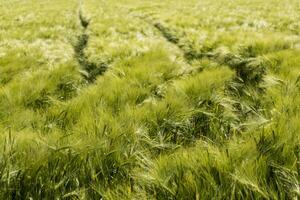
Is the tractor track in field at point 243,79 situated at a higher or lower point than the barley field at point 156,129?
lower

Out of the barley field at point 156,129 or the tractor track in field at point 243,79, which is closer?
the barley field at point 156,129

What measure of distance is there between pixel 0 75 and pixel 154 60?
235 cm

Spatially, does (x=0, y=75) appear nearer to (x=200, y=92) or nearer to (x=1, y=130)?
(x=1, y=130)

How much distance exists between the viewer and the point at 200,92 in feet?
11.4

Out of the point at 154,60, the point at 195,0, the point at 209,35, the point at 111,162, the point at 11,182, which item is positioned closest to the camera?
the point at 11,182

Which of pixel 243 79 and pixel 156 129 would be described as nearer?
pixel 156 129

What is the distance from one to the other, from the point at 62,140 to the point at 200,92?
1.63m

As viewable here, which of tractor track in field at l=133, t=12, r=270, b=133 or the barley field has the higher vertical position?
the barley field

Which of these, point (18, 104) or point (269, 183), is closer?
point (269, 183)

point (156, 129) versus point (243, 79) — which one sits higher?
point (156, 129)

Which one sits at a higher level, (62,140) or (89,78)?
(62,140)

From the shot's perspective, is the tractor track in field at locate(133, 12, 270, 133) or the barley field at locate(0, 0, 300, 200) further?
the tractor track in field at locate(133, 12, 270, 133)

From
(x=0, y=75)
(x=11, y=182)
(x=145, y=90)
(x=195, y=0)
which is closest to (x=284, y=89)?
(x=145, y=90)

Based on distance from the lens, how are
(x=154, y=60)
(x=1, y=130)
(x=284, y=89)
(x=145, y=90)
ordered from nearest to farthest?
(x=1, y=130), (x=284, y=89), (x=145, y=90), (x=154, y=60)
